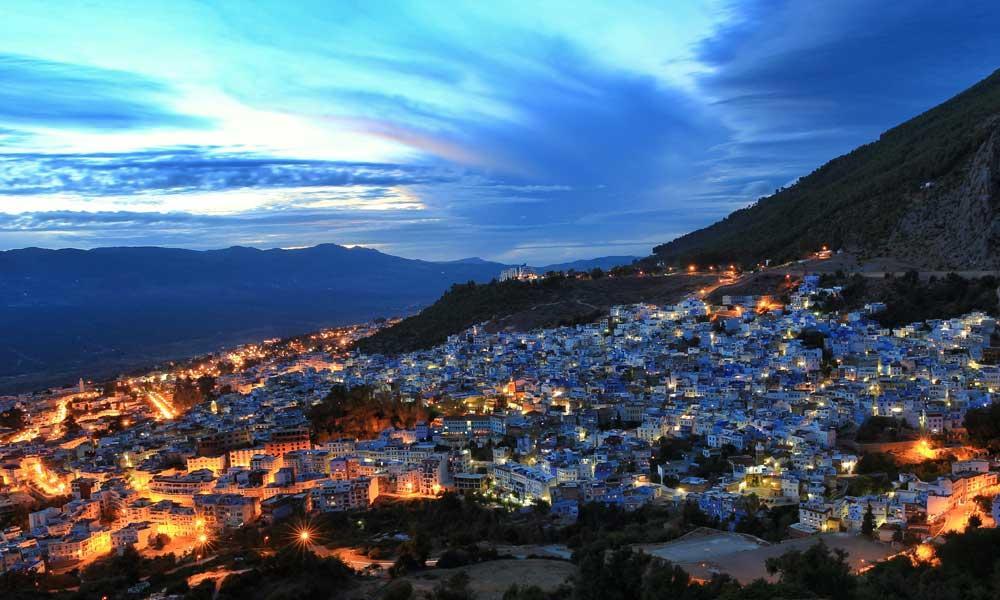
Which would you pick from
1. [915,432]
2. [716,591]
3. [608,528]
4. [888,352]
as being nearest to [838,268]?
[888,352]

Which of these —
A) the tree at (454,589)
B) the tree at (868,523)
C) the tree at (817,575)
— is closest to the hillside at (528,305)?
the tree at (868,523)

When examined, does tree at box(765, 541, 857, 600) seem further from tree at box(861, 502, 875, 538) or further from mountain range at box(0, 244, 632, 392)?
mountain range at box(0, 244, 632, 392)

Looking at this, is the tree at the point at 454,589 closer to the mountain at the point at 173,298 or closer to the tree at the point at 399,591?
the tree at the point at 399,591

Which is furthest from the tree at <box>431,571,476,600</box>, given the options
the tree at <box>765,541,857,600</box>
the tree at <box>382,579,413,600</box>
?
the tree at <box>765,541,857,600</box>

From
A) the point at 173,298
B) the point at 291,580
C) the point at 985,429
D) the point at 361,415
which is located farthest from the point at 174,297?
the point at 985,429

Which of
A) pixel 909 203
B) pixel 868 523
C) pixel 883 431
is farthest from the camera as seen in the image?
pixel 909 203

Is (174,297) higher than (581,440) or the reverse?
higher

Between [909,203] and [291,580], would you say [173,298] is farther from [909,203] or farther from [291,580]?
[291,580]
